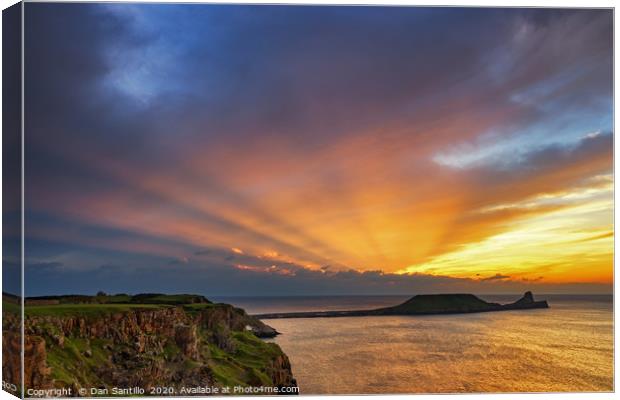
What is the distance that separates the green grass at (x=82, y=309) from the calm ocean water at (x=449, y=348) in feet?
2.71

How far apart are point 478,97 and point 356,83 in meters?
1.15

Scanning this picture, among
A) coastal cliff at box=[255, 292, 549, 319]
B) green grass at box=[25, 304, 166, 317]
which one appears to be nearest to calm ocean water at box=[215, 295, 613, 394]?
coastal cliff at box=[255, 292, 549, 319]

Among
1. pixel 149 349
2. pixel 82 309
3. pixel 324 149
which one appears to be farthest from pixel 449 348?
pixel 82 309

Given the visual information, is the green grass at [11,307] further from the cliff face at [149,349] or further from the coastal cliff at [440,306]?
the coastal cliff at [440,306]

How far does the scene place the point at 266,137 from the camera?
668 centimetres

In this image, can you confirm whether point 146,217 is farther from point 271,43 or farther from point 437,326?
point 437,326

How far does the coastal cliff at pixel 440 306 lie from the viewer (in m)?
6.79

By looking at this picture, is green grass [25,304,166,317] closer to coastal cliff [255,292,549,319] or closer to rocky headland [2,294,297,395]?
rocky headland [2,294,297,395]

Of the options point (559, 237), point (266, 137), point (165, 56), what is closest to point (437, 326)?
point (559, 237)

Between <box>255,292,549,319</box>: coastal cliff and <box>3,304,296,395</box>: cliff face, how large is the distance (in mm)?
392

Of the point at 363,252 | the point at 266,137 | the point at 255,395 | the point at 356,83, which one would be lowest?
the point at 255,395

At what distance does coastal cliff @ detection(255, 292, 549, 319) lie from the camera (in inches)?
267

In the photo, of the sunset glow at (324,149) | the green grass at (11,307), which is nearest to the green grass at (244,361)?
the sunset glow at (324,149)

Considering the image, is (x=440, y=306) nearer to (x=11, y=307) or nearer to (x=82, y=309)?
(x=82, y=309)
